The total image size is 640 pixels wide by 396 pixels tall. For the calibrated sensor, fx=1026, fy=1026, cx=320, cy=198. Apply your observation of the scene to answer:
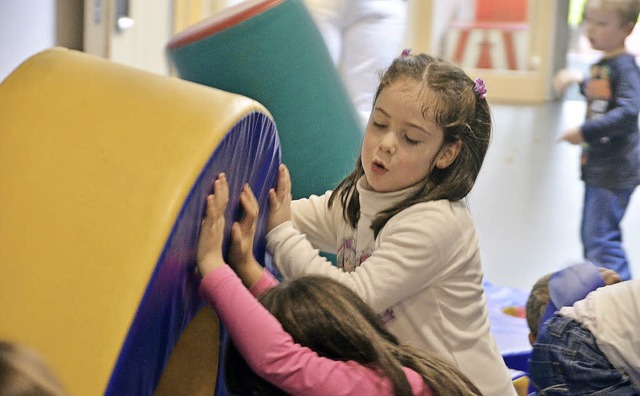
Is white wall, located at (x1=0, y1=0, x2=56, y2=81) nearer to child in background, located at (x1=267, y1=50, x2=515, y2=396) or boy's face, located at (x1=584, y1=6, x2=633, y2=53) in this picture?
boy's face, located at (x1=584, y1=6, x2=633, y2=53)

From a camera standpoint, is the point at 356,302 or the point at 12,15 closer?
the point at 356,302

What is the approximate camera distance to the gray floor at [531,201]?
3.47 m

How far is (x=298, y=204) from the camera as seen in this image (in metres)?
1.63

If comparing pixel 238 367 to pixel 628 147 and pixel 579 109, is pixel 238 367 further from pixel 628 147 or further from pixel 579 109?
pixel 579 109

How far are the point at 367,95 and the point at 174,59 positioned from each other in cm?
132

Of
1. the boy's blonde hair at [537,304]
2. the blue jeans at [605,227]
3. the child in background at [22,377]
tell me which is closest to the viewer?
the child in background at [22,377]

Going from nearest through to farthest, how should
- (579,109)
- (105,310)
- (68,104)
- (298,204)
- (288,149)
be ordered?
1. (105,310)
2. (68,104)
3. (298,204)
4. (288,149)
5. (579,109)

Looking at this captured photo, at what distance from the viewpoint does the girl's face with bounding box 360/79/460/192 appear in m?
1.43

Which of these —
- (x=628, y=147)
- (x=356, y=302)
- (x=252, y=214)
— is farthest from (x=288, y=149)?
(x=628, y=147)

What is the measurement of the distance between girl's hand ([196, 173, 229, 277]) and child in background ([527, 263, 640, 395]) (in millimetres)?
647

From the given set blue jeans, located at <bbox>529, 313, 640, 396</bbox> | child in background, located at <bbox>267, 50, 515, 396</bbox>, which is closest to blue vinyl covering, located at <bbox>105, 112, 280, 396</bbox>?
child in background, located at <bbox>267, 50, 515, 396</bbox>

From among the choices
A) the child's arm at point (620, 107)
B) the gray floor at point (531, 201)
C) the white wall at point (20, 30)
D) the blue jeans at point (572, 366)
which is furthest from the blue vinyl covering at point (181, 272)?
the gray floor at point (531, 201)

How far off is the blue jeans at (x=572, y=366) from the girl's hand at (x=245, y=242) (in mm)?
551

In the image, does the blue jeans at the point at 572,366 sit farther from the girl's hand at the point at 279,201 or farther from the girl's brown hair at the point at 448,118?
the girl's hand at the point at 279,201
